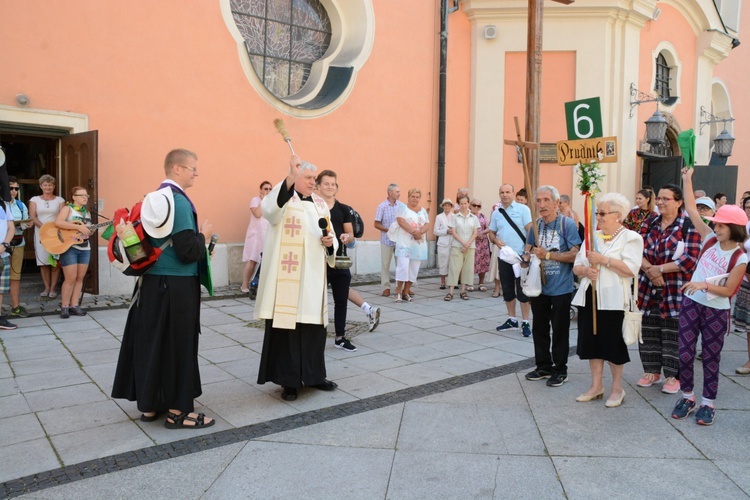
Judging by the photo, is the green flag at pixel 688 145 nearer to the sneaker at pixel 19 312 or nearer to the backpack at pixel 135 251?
the backpack at pixel 135 251

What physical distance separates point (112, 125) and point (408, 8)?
21.2 ft

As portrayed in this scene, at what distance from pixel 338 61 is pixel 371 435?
9.03 metres

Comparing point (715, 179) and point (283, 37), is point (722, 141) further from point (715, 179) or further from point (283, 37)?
point (283, 37)

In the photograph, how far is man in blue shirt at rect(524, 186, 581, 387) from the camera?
17.1 feet

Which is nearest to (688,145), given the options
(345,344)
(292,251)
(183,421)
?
(292,251)

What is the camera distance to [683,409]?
14.8ft

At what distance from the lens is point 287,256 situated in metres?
4.73

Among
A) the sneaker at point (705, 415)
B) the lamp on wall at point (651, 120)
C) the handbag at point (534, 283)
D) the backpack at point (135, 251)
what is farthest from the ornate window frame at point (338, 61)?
the sneaker at point (705, 415)

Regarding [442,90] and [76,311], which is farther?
[442,90]

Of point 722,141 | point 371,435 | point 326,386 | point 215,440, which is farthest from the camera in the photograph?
point 722,141

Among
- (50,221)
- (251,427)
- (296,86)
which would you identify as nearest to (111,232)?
(251,427)

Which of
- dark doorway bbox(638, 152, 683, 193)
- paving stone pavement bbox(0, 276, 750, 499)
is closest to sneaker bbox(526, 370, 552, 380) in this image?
paving stone pavement bbox(0, 276, 750, 499)

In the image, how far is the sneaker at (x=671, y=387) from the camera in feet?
16.7

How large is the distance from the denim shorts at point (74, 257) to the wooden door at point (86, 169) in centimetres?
73
